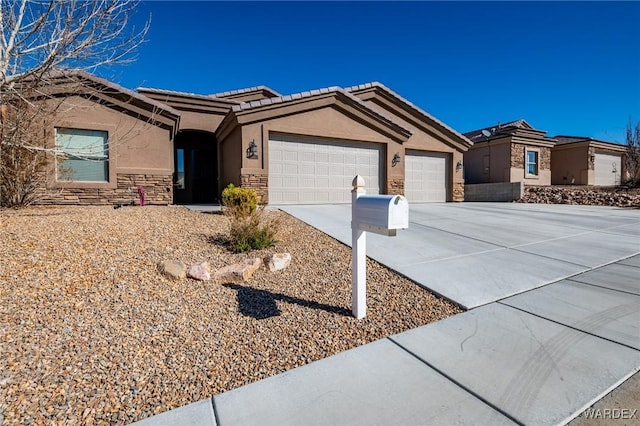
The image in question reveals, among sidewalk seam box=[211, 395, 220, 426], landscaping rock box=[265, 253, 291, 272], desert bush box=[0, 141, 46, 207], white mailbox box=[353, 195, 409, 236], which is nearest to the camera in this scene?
sidewalk seam box=[211, 395, 220, 426]

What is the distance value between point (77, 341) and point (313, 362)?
6.46 ft

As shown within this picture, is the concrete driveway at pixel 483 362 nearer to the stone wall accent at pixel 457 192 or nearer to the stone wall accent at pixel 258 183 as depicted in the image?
the stone wall accent at pixel 258 183

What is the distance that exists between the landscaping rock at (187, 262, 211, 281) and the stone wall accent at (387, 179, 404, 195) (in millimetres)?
10071

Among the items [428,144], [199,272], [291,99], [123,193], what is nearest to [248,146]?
[291,99]

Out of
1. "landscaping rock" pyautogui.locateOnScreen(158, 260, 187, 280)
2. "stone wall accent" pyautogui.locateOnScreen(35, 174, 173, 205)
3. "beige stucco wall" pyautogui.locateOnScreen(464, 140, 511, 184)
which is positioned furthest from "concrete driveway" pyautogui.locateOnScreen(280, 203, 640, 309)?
"beige stucco wall" pyautogui.locateOnScreen(464, 140, 511, 184)

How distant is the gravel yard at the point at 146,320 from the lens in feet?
7.52

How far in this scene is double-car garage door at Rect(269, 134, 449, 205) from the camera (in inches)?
453

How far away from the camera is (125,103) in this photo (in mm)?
10523

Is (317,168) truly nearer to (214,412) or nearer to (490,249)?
(490,249)

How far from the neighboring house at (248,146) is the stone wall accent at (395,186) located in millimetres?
41

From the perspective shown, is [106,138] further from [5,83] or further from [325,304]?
[325,304]

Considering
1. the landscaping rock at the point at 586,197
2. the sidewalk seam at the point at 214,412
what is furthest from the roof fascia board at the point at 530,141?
the sidewalk seam at the point at 214,412

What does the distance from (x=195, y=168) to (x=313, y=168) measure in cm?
625

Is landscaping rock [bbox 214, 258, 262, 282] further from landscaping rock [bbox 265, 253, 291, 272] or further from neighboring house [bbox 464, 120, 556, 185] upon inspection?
neighboring house [bbox 464, 120, 556, 185]
